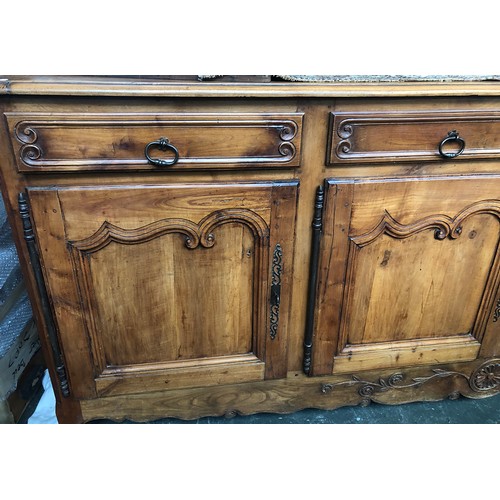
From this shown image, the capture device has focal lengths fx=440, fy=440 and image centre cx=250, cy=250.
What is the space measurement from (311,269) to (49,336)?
60cm

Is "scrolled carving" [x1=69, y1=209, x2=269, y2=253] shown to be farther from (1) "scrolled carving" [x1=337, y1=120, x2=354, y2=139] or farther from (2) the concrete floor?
(2) the concrete floor

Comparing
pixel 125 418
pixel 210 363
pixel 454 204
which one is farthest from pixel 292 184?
pixel 125 418

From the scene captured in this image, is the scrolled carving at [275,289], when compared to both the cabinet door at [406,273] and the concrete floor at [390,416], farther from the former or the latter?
the concrete floor at [390,416]

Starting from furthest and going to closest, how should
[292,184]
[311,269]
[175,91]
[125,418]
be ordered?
[125,418] → [311,269] → [292,184] → [175,91]

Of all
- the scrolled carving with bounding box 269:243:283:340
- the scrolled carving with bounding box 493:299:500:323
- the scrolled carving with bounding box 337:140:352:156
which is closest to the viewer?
the scrolled carving with bounding box 337:140:352:156

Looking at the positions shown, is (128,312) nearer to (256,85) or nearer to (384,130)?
(256,85)

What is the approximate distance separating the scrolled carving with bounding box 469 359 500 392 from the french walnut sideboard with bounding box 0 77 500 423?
0.04 feet

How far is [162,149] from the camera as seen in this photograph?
2.67 ft

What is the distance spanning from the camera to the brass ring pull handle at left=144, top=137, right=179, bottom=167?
0.80 meters

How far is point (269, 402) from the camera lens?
1.16 metres

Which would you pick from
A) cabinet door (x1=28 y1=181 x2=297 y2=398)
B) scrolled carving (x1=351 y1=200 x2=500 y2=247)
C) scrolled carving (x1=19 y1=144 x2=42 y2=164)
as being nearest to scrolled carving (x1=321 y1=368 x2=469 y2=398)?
cabinet door (x1=28 y1=181 x2=297 y2=398)

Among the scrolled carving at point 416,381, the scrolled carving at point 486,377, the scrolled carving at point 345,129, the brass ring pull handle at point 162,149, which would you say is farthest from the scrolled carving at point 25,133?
the scrolled carving at point 486,377

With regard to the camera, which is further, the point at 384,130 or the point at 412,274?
the point at 412,274

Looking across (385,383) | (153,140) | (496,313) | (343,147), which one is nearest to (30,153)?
(153,140)
